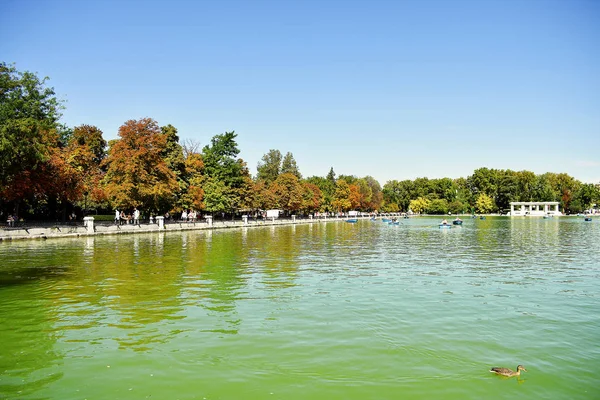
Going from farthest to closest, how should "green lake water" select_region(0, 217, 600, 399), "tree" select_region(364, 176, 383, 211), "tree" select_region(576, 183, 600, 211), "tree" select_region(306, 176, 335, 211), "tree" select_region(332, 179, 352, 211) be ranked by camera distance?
"tree" select_region(364, 176, 383, 211)
"tree" select_region(576, 183, 600, 211)
"tree" select_region(332, 179, 352, 211)
"tree" select_region(306, 176, 335, 211)
"green lake water" select_region(0, 217, 600, 399)

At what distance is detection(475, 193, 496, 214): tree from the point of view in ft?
493

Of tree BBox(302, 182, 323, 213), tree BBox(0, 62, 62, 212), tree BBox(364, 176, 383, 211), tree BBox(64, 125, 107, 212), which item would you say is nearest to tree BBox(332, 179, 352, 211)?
tree BBox(302, 182, 323, 213)

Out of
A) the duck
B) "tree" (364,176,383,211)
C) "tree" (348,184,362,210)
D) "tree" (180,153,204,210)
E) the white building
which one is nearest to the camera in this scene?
the duck

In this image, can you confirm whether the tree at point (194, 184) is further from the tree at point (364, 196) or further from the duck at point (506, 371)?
the tree at point (364, 196)

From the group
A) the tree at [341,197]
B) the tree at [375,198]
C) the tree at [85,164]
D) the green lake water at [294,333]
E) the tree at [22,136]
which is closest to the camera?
the green lake water at [294,333]

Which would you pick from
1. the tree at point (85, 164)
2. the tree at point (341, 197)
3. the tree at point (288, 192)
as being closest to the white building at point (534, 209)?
the tree at point (341, 197)

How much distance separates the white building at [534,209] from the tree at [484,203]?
715 cm

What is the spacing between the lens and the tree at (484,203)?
493ft

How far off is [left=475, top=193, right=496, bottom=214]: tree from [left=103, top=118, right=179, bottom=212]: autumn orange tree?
11964 cm

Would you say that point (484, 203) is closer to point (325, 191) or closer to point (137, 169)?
point (325, 191)

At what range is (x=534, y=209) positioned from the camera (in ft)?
480

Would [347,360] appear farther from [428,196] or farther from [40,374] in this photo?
[428,196]

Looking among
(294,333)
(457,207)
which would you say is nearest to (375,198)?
(457,207)

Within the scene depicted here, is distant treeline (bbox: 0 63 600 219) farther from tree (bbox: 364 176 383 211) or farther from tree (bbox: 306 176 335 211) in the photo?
tree (bbox: 364 176 383 211)
